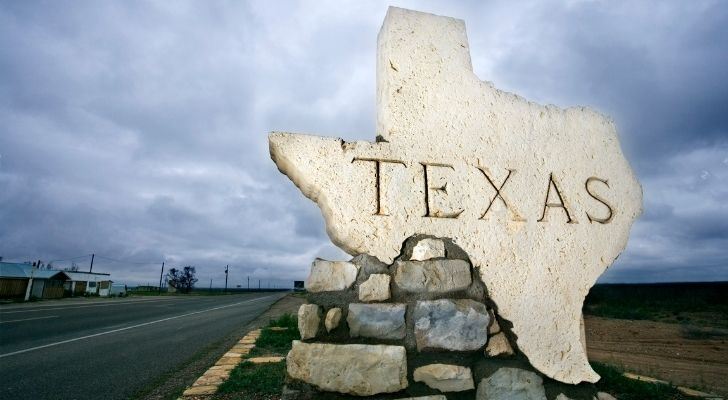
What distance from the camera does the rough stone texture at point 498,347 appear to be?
185cm

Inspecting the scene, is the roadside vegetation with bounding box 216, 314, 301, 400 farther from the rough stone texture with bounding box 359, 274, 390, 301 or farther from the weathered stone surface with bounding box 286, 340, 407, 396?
the rough stone texture with bounding box 359, 274, 390, 301

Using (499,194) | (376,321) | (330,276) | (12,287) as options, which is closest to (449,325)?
(376,321)

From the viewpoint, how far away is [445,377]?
5.68 ft

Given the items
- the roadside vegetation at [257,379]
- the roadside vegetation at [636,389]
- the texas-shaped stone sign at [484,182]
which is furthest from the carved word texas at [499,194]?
the roadside vegetation at [636,389]

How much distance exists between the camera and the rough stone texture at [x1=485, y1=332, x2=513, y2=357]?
185 centimetres

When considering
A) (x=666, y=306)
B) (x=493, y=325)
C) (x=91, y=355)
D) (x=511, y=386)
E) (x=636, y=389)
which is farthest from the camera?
(x=666, y=306)

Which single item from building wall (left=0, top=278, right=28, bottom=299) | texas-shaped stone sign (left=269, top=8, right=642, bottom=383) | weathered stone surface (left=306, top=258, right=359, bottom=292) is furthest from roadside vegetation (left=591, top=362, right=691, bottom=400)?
building wall (left=0, top=278, right=28, bottom=299)

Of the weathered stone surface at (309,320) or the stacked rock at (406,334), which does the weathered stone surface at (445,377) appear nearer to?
the stacked rock at (406,334)

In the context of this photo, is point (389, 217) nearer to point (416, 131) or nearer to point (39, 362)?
point (416, 131)

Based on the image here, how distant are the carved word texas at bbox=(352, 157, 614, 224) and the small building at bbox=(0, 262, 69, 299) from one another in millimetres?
33882

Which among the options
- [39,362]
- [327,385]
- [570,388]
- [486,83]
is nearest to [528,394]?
[570,388]

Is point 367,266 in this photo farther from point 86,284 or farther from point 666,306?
point 86,284

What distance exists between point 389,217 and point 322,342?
69 centimetres

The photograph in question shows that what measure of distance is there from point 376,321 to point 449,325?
1.17 feet
